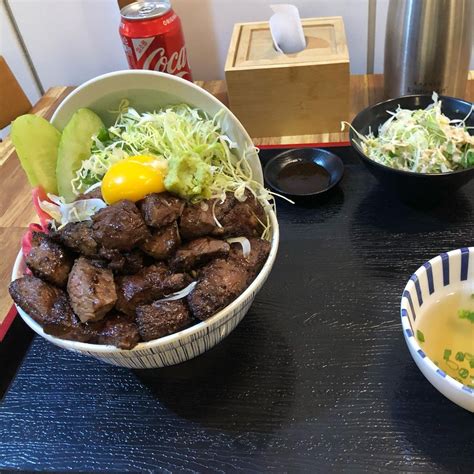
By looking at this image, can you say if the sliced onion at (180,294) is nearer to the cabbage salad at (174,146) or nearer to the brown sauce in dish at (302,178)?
the cabbage salad at (174,146)

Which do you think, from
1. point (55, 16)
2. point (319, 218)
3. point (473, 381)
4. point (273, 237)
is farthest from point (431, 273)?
point (55, 16)

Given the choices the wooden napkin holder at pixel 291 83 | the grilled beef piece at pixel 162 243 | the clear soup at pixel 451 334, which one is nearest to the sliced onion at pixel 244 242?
the grilled beef piece at pixel 162 243

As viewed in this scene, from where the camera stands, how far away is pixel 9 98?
2.14 m

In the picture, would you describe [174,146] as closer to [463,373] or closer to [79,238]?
[79,238]

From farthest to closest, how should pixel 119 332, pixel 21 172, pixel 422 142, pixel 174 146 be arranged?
pixel 21 172 < pixel 422 142 < pixel 174 146 < pixel 119 332

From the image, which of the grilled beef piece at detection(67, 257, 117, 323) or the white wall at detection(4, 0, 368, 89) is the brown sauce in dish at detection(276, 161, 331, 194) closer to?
the grilled beef piece at detection(67, 257, 117, 323)

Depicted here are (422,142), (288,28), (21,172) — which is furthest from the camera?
(21,172)

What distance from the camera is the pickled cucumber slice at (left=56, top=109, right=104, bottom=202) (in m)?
1.14

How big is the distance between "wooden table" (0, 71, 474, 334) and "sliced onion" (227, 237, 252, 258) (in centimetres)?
65

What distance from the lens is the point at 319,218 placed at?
1364 millimetres

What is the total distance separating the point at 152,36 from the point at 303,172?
2.26 feet

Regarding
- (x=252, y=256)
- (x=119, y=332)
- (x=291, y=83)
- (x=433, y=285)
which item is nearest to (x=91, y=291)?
(x=119, y=332)

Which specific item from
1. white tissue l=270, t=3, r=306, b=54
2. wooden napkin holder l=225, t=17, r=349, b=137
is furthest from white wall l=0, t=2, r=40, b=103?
white tissue l=270, t=3, r=306, b=54

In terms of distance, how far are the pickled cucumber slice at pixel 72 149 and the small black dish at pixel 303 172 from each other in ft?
1.74
